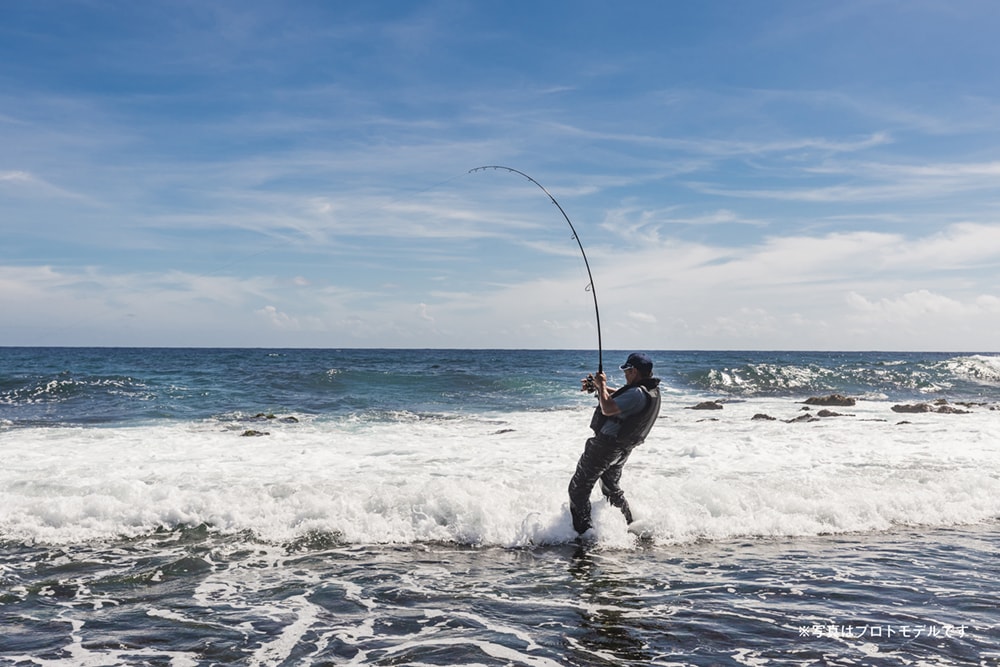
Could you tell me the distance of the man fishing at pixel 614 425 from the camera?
21.0 feet

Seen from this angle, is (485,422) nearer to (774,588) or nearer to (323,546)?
(323,546)

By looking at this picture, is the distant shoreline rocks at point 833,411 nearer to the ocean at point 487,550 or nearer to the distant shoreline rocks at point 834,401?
the distant shoreline rocks at point 834,401

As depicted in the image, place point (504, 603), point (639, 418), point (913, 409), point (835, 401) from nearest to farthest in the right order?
point (504, 603)
point (639, 418)
point (913, 409)
point (835, 401)

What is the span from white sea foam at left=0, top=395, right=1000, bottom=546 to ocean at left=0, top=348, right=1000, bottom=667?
4cm

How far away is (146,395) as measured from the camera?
73.4ft

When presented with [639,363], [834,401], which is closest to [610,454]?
[639,363]

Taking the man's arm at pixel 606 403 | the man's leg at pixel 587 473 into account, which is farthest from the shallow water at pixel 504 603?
the man's arm at pixel 606 403

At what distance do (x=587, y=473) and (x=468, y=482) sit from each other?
2427mm

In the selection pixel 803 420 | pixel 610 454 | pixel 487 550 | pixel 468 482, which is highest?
pixel 610 454

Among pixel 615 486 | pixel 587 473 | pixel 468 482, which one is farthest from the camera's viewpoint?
pixel 468 482

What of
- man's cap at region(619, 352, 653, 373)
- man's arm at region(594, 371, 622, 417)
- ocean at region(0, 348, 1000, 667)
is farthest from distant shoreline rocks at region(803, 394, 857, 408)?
man's arm at region(594, 371, 622, 417)

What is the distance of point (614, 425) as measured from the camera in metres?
6.49

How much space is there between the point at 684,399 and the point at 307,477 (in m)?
19.0

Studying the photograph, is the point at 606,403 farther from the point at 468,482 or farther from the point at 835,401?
the point at 835,401
